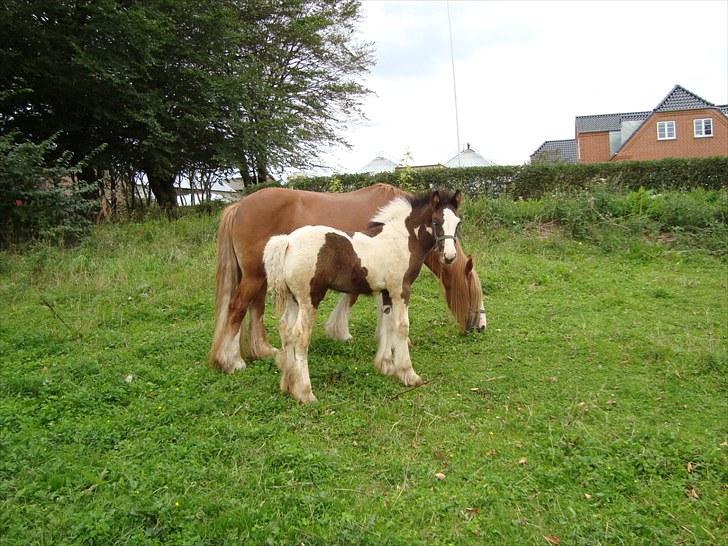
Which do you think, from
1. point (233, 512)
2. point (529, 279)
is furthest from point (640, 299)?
point (233, 512)

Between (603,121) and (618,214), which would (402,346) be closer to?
(618,214)

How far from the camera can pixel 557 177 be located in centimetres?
1250

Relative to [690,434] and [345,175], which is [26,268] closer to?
[345,175]

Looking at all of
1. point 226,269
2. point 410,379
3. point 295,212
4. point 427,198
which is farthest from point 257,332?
point 427,198

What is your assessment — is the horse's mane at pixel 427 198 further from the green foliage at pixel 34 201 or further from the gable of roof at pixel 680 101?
the gable of roof at pixel 680 101

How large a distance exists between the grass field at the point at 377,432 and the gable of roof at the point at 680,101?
31655 millimetres

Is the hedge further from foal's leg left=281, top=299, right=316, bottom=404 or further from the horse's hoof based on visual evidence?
foal's leg left=281, top=299, right=316, bottom=404

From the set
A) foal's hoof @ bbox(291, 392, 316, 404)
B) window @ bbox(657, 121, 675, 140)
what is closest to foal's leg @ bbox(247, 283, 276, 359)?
foal's hoof @ bbox(291, 392, 316, 404)

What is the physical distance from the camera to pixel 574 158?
40.5 metres

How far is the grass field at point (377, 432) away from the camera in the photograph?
108 inches

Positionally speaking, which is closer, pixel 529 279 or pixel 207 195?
pixel 529 279

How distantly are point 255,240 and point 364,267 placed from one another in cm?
134

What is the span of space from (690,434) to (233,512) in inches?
125

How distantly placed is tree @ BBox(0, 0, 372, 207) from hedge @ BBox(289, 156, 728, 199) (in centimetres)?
396
